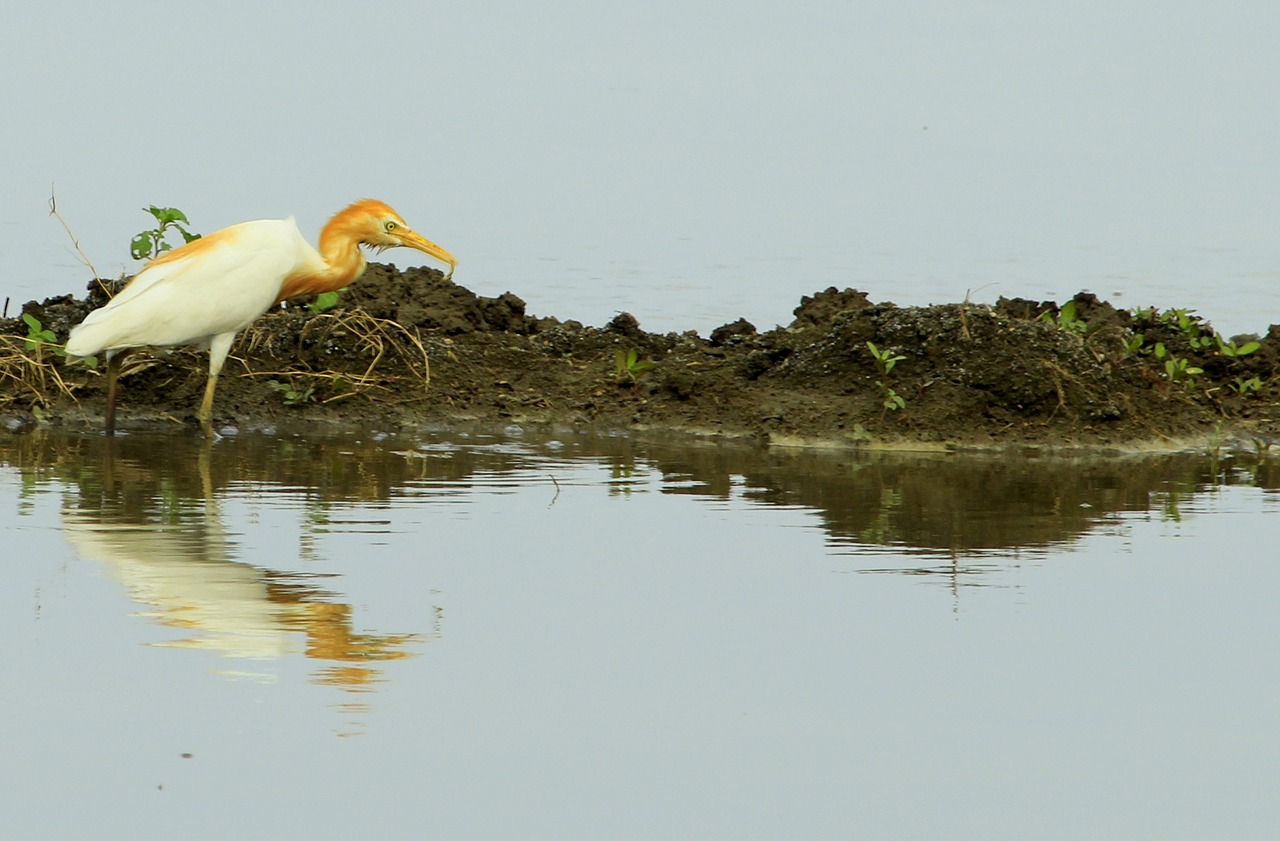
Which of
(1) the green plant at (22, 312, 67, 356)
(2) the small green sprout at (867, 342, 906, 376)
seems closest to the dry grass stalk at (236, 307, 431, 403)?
(1) the green plant at (22, 312, 67, 356)

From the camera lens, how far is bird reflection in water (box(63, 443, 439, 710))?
643 centimetres

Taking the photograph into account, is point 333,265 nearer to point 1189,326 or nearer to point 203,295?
point 203,295

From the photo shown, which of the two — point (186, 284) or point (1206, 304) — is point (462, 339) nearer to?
point (186, 284)

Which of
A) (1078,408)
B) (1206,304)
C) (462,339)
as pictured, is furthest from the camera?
(1206,304)

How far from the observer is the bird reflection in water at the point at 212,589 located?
643 centimetres

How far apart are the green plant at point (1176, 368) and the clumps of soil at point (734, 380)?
1 centimetres

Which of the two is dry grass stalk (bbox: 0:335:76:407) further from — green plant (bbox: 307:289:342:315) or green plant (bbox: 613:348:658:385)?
green plant (bbox: 613:348:658:385)

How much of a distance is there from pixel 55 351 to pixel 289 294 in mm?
1546

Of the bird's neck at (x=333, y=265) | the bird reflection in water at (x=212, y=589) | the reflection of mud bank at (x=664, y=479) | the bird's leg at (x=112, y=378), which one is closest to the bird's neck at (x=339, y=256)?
the bird's neck at (x=333, y=265)

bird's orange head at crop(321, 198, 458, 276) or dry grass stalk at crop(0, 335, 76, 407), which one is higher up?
bird's orange head at crop(321, 198, 458, 276)

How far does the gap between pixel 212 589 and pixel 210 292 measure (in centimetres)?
431

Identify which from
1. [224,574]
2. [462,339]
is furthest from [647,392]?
[224,574]

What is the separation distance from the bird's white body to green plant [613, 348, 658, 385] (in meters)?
2.13

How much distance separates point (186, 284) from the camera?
11281mm
